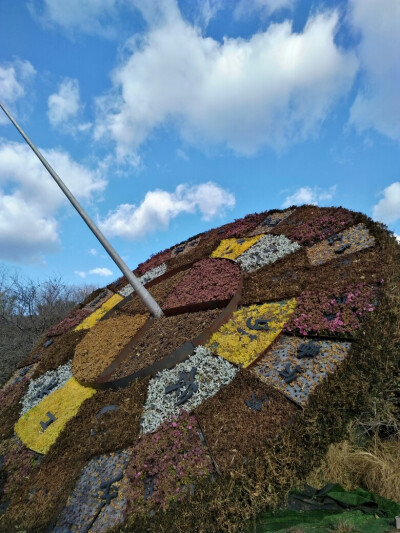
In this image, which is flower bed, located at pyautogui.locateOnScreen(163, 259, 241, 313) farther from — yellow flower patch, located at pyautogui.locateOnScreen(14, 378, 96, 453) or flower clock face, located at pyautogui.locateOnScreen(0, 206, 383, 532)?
yellow flower patch, located at pyautogui.locateOnScreen(14, 378, 96, 453)

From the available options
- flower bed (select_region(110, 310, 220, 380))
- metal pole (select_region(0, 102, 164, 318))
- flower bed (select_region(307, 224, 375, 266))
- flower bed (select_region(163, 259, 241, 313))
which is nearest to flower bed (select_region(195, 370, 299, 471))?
flower bed (select_region(110, 310, 220, 380))

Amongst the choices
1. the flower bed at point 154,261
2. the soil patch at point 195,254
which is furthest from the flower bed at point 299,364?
the flower bed at point 154,261

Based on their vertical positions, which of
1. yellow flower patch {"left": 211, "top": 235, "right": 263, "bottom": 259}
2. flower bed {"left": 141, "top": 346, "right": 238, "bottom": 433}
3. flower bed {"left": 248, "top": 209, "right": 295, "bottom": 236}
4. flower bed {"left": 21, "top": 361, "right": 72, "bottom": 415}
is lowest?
flower bed {"left": 141, "top": 346, "right": 238, "bottom": 433}

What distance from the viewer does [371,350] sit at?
13.4 feet

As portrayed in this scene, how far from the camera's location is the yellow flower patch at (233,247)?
7703 millimetres

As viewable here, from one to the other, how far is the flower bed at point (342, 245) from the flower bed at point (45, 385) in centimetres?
459

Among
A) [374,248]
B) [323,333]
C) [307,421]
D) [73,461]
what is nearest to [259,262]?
[374,248]

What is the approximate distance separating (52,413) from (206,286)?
308 centimetres

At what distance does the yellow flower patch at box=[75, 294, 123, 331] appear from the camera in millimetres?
8398

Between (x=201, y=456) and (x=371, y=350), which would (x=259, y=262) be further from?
(x=201, y=456)

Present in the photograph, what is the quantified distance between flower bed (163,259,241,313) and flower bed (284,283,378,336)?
4.07ft

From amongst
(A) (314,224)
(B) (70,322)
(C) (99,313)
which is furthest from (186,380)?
Result: (B) (70,322)

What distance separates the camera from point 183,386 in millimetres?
4551

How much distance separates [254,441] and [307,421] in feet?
1.76
